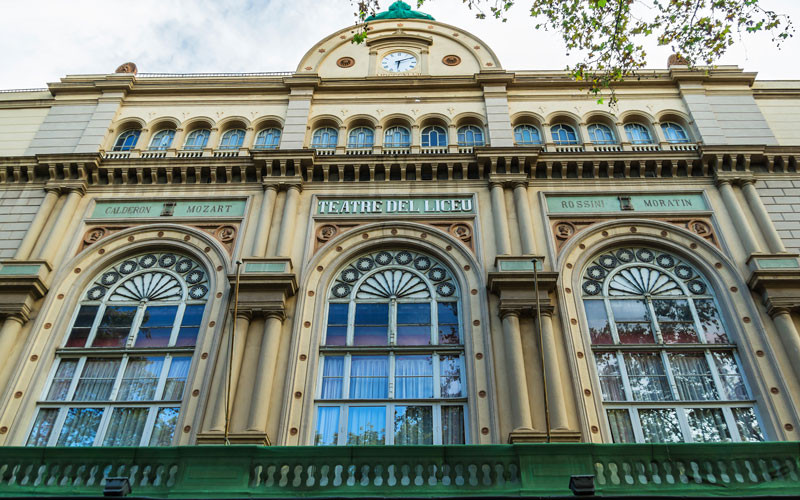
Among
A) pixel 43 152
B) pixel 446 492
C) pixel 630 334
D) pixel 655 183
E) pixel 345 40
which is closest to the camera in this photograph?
pixel 446 492

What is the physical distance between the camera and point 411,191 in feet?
70.7

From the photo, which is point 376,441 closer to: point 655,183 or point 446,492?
point 446,492

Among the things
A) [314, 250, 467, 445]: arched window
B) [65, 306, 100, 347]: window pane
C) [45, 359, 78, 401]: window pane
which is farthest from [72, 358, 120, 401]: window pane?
[314, 250, 467, 445]: arched window

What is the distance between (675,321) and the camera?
1825cm

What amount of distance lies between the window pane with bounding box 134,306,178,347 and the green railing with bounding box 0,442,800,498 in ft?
17.9

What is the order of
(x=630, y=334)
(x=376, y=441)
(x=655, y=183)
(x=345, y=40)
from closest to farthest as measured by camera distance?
(x=376, y=441)
(x=630, y=334)
(x=655, y=183)
(x=345, y=40)

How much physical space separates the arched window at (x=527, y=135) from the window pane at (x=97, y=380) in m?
15.0

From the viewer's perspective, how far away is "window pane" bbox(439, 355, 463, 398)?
16828 millimetres

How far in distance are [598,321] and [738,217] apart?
5.96m

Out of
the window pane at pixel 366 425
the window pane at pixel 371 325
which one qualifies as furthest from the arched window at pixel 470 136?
the window pane at pixel 366 425

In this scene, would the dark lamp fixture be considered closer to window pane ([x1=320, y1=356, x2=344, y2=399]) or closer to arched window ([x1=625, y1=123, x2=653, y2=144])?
window pane ([x1=320, y1=356, x2=344, y2=399])

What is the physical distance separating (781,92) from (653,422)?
51.0ft

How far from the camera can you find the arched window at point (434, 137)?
942 inches

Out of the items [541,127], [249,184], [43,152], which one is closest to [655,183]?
[541,127]
